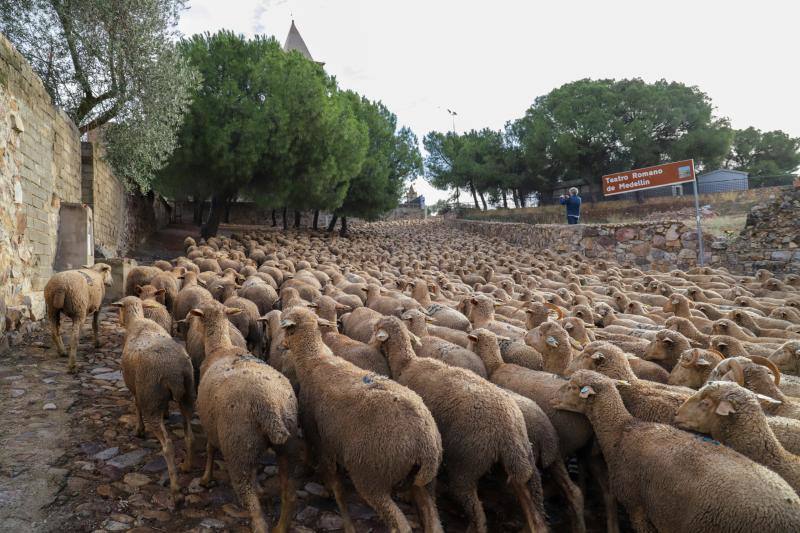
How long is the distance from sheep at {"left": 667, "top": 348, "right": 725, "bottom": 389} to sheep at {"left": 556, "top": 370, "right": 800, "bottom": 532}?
3.52 ft

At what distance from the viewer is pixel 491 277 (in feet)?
47.4

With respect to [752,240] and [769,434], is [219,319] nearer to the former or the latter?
[769,434]

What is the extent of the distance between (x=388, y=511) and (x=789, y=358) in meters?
4.69

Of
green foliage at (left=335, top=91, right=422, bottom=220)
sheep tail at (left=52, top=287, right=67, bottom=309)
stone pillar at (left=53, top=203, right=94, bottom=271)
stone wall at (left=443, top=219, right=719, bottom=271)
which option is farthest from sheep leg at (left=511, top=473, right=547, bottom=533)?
green foliage at (left=335, top=91, right=422, bottom=220)

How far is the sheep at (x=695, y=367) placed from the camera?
447 centimetres

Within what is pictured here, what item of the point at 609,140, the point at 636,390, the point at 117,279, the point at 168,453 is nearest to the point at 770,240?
the point at 636,390

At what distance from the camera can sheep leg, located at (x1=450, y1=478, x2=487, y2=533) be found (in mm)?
3430

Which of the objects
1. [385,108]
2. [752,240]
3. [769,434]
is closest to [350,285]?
[769,434]

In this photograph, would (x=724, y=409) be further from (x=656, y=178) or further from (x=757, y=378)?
(x=656, y=178)

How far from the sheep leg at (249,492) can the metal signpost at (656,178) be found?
1694 centimetres

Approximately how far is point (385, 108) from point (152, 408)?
33.7 m

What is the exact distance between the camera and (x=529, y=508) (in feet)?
11.3

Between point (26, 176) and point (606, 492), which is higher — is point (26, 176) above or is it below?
above

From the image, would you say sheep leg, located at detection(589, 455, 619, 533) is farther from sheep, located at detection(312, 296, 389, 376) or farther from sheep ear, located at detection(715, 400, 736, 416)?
sheep, located at detection(312, 296, 389, 376)
